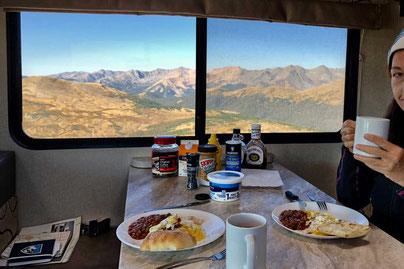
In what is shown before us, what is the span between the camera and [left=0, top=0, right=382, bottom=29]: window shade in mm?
1890

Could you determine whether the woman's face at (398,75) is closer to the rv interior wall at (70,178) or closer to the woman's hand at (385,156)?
the woman's hand at (385,156)

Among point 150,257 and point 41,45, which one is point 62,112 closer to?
point 41,45

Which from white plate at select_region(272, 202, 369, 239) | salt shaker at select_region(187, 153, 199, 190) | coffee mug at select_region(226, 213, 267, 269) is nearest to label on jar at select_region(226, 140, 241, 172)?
salt shaker at select_region(187, 153, 199, 190)

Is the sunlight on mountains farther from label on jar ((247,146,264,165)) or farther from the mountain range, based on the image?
label on jar ((247,146,264,165))

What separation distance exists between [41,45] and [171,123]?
940mm

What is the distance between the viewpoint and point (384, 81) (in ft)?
8.25

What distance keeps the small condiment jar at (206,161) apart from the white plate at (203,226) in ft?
1.32

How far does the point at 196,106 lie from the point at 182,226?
4.20 feet

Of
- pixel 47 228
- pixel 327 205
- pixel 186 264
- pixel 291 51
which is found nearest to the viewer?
pixel 186 264

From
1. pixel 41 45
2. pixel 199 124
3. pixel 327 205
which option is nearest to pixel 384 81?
pixel 199 124

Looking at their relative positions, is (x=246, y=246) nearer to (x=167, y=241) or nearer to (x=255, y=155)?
(x=167, y=241)

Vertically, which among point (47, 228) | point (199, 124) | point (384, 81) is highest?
point (384, 81)

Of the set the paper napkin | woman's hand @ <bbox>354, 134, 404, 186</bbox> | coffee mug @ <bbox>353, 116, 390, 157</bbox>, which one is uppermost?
coffee mug @ <bbox>353, 116, 390, 157</bbox>

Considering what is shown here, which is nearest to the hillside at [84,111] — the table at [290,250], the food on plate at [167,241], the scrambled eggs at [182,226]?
the table at [290,250]
